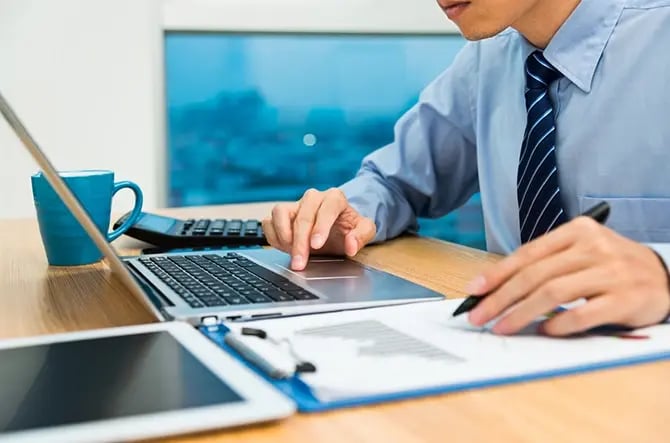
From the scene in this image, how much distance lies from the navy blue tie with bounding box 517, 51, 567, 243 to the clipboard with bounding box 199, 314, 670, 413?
509mm

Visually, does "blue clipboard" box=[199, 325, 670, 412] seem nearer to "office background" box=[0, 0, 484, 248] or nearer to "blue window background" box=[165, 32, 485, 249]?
"office background" box=[0, 0, 484, 248]

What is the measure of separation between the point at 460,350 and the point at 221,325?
202 millimetres

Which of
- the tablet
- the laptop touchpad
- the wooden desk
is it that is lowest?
the laptop touchpad

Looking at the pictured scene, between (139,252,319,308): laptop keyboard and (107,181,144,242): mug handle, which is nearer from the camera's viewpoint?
(139,252,319,308): laptop keyboard

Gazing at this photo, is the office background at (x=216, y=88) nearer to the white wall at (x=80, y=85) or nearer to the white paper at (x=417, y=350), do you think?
the white wall at (x=80, y=85)

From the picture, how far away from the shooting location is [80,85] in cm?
210

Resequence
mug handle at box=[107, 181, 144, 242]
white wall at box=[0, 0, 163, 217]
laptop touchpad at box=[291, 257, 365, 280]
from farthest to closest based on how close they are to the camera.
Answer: white wall at box=[0, 0, 163, 217], mug handle at box=[107, 181, 144, 242], laptop touchpad at box=[291, 257, 365, 280]

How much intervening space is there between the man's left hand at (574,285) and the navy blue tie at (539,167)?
1.42 feet

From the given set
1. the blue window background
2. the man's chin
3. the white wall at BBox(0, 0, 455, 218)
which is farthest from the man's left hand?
the blue window background

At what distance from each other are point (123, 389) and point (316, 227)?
51 centimetres

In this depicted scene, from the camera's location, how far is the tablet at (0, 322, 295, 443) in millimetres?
484

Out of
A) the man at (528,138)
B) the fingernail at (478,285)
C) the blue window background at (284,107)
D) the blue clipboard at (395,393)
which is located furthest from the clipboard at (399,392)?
the blue window background at (284,107)

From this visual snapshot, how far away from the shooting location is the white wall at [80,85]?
2041mm

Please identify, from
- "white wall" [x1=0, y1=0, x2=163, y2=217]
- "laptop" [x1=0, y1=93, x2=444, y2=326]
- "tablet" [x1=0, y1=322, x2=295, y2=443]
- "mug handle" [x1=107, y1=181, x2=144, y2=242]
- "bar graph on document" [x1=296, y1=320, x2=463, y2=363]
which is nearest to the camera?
"tablet" [x1=0, y1=322, x2=295, y2=443]
